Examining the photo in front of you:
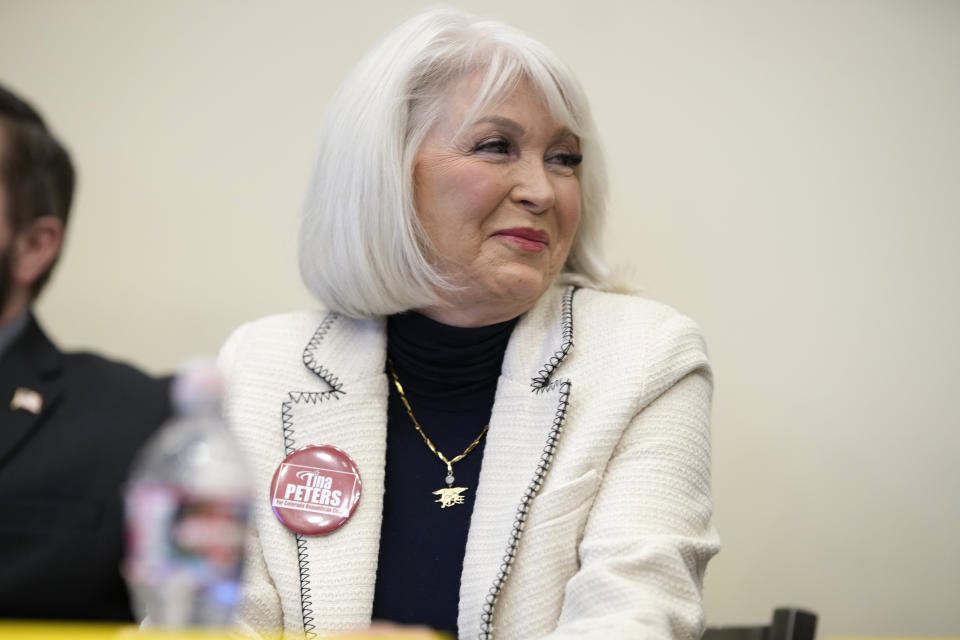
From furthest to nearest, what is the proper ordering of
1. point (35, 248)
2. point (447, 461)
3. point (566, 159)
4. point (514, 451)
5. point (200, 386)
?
1. point (566, 159)
2. point (447, 461)
3. point (514, 451)
4. point (35, 248)
5. point (200, 386)

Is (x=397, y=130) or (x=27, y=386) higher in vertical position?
(x=397, y=130)

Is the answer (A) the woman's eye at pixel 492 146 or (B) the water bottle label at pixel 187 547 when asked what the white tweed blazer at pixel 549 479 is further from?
(B) the water bottle label at pixel 187 547

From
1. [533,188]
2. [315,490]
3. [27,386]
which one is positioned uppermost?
[533,188]

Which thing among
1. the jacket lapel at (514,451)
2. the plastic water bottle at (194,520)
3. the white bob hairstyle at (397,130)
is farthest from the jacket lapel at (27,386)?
the jacket lapel at (514,451)

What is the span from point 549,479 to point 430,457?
0.98 feet

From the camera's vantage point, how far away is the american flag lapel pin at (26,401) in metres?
1.59

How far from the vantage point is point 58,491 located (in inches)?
62.4

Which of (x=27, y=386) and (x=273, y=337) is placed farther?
(x=273, y=337)

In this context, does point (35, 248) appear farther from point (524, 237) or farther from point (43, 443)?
point (524, 237)

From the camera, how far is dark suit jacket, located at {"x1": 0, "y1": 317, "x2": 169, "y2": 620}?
156cm

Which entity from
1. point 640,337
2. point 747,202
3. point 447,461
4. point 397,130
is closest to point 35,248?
point 397,130

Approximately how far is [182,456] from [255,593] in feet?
2.05

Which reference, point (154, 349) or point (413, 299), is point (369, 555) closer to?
point (413, 299)

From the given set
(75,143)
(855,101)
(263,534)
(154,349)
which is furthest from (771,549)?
(75,143)
